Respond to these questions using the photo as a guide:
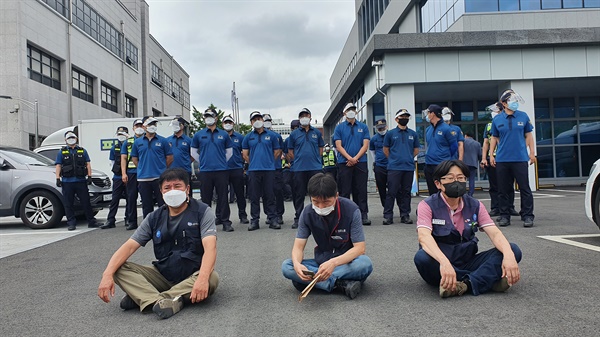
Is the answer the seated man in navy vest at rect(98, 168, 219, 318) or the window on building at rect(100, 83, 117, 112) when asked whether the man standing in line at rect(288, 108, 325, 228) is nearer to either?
the seated man in navy vest at rect(98, 168, 219, 318)

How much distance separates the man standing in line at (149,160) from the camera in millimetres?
8516

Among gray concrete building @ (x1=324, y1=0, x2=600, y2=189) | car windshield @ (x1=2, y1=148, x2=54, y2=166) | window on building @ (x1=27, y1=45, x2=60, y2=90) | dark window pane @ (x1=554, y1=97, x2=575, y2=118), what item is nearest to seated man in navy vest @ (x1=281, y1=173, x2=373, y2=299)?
car windshield @ (x1=2, y1=148, x2=54, y2=166)

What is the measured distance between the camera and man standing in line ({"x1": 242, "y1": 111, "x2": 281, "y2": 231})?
820 centimetres

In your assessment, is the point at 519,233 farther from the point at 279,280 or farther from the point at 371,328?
the point at 371,328

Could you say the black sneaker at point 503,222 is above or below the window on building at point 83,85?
below

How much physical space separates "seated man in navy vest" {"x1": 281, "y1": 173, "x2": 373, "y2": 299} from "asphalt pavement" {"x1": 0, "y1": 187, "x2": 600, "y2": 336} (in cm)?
16

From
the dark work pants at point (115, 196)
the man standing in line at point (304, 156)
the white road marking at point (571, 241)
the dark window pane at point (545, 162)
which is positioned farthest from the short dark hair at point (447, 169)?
the dark window pane at point (545, 162)

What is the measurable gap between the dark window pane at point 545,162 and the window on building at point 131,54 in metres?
36.4

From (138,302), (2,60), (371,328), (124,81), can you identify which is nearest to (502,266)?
(371,328)

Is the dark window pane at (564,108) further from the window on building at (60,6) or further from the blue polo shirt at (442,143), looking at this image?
the window on building at (60,6)

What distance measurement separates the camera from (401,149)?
830cm

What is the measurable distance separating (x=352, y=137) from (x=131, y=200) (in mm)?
4455

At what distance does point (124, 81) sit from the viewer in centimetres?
4150

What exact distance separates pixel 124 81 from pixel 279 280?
135ft
